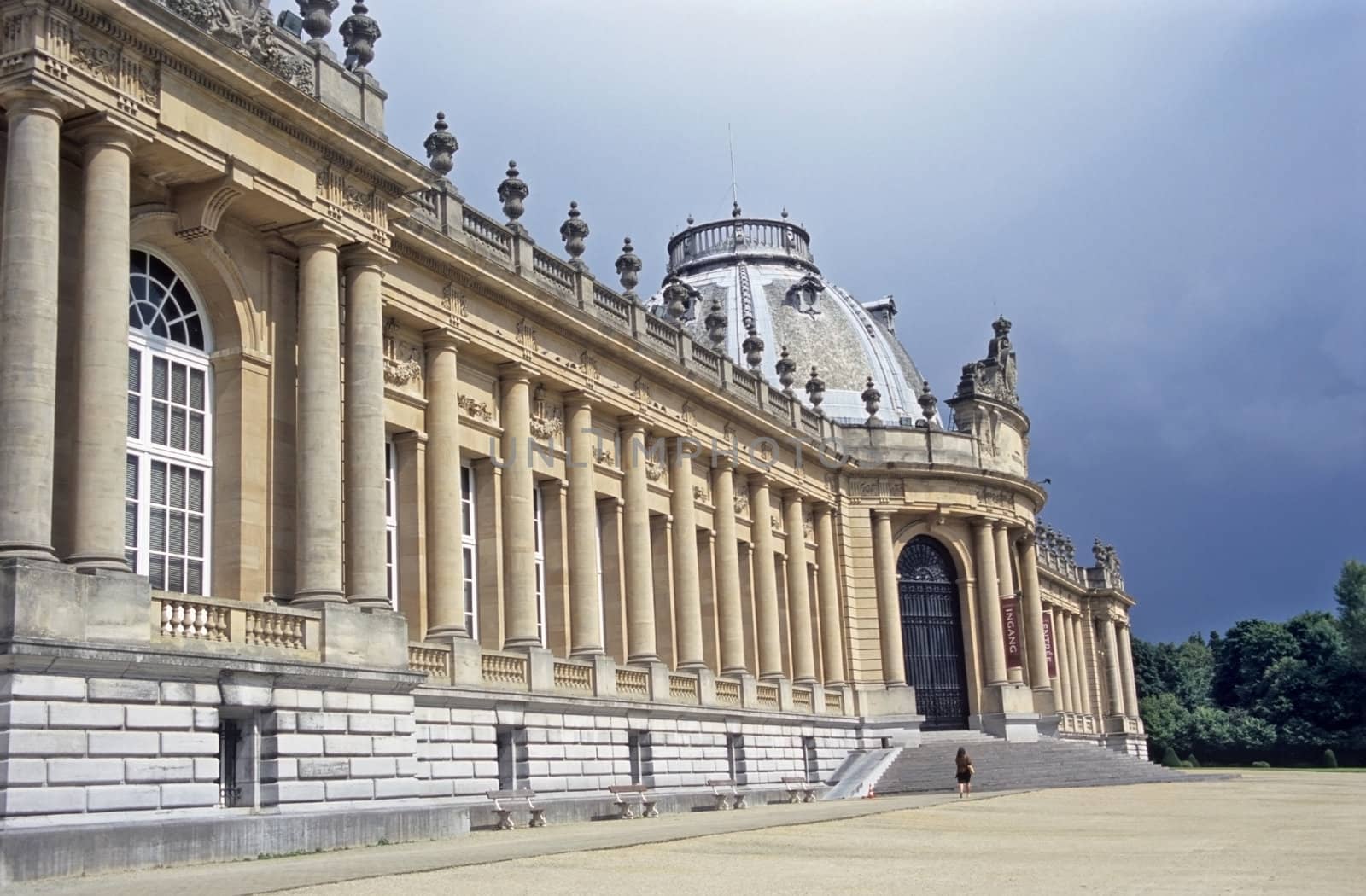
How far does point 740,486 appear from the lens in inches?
1665

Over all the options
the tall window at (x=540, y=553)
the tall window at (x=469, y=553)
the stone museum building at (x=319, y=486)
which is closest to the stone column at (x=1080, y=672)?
the stone museum building at (x=319, y=486)

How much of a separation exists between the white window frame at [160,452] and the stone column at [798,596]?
25.1 meters

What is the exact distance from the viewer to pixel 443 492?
89.4ft

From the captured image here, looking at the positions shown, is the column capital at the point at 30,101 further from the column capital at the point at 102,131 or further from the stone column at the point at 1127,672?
the stone column at the point at 1127,672

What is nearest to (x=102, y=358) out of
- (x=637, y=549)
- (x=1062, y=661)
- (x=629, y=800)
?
(x=629, y=800)

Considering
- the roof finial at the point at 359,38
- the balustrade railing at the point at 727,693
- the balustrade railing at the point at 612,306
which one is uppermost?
the roof finial at the point at 359,38

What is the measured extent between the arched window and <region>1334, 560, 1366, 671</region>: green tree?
3041 inches

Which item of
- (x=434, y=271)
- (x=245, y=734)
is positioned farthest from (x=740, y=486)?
(x=245, y=734)

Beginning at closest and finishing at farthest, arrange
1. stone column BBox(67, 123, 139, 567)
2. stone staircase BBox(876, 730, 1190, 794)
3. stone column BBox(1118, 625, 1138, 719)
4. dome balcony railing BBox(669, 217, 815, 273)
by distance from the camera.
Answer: stone column BBox(67, 123, 139, 567) → stone staircase BBox(876, 730, 1190, 794) → dome balcony railing BBox(669, 217, 815, 273) → stone column BBox(1118, 625, 1138, 719)

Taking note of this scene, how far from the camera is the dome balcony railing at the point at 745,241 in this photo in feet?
207

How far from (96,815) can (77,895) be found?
2932 mm

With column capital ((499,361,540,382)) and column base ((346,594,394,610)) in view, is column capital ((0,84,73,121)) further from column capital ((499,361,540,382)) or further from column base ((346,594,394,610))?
column capital ((499,361,540,382))

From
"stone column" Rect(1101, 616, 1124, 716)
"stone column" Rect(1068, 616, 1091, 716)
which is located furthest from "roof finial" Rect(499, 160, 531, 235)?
"stone column" Rect(1101, 616, 1124, 716)

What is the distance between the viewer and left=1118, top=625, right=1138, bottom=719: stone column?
8362 centimetres
